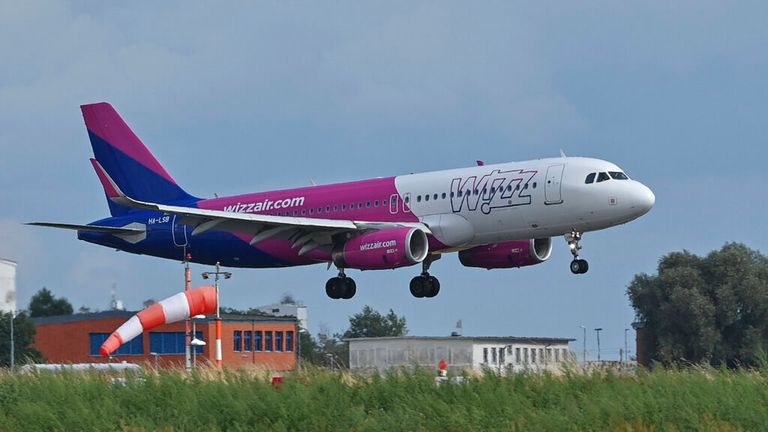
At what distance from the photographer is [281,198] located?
214 feet

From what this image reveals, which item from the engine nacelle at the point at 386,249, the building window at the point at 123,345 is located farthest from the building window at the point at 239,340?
the engine nacelle at the point at 386,249

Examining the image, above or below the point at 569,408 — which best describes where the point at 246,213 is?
above

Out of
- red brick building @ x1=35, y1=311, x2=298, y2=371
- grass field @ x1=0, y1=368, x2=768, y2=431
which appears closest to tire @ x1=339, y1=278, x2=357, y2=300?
grass field @ x1=0, y1=368, x2=768, y2=431

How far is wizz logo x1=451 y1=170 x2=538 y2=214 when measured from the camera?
57.1m

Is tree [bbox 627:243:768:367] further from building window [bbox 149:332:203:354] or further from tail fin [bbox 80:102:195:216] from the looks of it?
tail fin [bbox 80:102:195:216]

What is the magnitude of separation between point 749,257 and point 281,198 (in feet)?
155

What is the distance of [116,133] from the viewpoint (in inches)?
2896

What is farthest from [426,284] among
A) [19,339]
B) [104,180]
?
[19,339]

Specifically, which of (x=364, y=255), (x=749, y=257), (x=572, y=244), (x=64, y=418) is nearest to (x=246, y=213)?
(x=364, y=255)

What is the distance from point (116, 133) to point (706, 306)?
131 ft

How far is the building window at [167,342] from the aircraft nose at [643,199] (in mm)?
46320

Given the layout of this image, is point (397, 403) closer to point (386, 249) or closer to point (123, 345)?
point (386, 249)

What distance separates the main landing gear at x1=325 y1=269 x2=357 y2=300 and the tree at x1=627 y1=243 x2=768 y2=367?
96.9 ft

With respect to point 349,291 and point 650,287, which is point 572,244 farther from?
point 650,287
